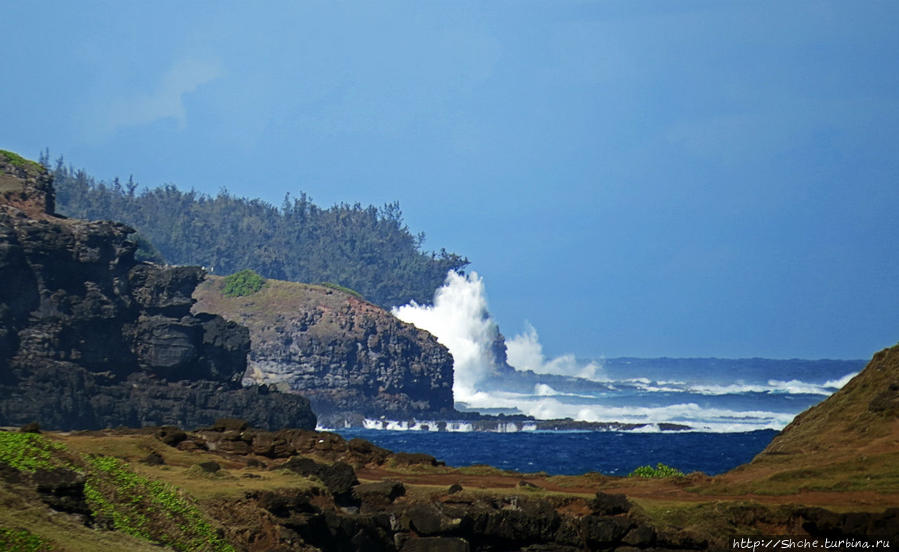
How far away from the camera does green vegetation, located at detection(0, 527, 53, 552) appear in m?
13.9

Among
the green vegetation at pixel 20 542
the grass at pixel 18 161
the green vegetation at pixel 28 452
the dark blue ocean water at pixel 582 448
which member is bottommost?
the green vegetation at pixel 20 542

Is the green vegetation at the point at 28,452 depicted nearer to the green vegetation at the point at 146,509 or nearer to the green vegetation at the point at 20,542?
the green vegetation at the point at 146,509

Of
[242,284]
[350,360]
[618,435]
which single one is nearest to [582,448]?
[618,435]

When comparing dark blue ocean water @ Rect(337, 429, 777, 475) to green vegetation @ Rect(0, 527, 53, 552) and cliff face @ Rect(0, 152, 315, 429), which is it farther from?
green vegetation @ Rect(0, 527, 53, 552)

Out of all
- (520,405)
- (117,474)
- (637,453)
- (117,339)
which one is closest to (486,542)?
(117,474)

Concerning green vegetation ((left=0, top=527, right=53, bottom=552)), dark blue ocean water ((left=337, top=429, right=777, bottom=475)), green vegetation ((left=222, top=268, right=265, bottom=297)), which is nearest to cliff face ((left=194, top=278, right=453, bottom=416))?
green vegetation ((left=222, top=268, right=265, bottom=297))

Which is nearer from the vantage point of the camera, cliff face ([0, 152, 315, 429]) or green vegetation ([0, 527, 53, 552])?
green vegetation ([0, 527, 53, 552])

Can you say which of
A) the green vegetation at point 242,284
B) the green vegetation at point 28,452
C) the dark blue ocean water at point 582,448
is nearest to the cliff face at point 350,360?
the green vegetation at point 242,284

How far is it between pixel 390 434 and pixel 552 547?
9002 cm

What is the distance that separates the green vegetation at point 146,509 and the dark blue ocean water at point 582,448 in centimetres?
4594

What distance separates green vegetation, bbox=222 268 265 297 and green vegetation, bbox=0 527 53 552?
148162 mm

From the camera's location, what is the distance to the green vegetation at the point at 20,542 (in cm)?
1390

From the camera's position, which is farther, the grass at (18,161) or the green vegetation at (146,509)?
the grass at (18,161)

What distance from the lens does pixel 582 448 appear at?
8825 cm
